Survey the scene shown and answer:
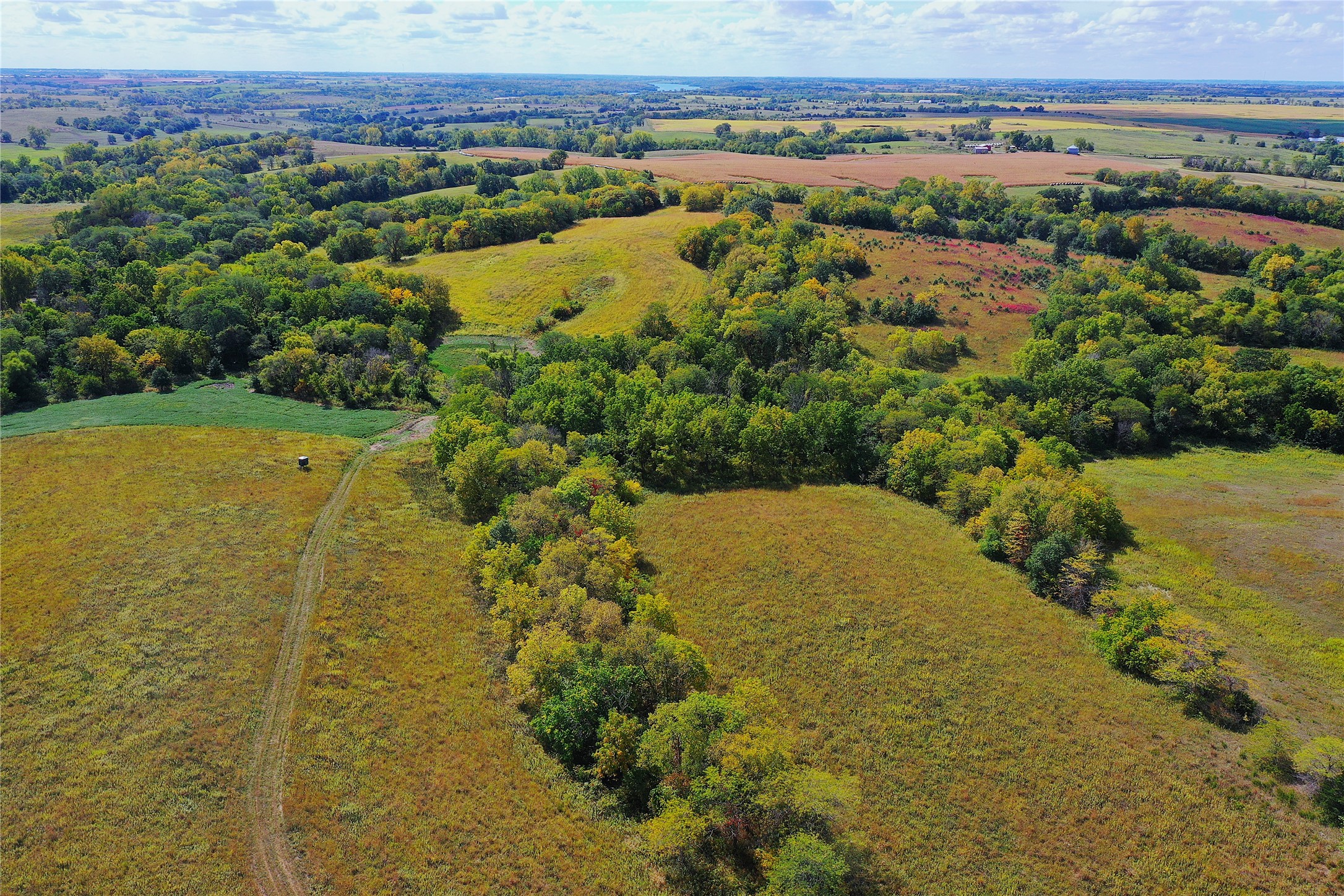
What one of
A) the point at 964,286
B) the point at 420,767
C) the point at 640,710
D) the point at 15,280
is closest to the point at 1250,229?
the point at 964,286

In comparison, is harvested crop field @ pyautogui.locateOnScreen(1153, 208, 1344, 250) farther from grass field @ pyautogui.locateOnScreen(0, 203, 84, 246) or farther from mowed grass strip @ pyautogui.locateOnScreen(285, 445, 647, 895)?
grass field @ pyautogui.locateOnScreen(0, 203, 84, 246)

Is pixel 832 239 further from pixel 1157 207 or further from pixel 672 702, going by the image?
pixel 672 702

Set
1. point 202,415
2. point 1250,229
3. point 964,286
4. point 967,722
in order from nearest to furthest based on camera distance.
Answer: point 967,722 → point 202,415 → point 964,286 → point 1250,229

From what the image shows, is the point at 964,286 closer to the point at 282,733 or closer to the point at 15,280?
the point at 282,733

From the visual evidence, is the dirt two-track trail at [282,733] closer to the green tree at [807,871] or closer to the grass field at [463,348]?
the green tree at [807,871]

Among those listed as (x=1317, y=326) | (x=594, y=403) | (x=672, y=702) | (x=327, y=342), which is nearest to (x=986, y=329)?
(x=1317, y=326)

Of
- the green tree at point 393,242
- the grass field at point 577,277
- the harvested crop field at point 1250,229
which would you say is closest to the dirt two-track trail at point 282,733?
the grass field at point 577,277
